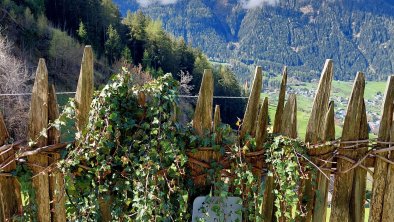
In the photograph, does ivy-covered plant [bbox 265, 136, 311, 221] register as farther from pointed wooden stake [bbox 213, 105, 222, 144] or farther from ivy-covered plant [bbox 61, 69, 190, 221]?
ivy-covered plant [bbox 61, 69, 190, 221]

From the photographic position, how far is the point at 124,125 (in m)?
3.07

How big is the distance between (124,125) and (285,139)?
1159 millimetres

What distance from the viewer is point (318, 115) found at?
3293 millimetres

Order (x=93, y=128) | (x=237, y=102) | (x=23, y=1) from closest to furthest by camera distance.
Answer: (x=93, y=128), (x=237, y=102), (x=23, y=1)

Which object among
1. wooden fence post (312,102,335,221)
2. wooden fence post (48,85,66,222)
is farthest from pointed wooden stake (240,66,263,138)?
wooden fence post (48,85,66,222)

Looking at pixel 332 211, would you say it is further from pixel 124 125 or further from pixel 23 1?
pixel 23 1

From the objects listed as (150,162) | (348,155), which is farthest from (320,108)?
(150,162)

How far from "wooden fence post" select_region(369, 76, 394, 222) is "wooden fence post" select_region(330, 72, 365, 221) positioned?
0.19m

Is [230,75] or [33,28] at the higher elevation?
[33,28]

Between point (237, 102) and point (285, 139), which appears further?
point (237, 102)

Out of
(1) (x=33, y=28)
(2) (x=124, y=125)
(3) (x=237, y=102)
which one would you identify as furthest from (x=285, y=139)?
(1) (x=33, y=28)

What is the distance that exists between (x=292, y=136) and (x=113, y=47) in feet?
168

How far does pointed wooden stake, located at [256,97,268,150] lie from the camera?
3.20m

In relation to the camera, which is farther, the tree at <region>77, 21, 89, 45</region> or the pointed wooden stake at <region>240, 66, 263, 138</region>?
the tree at <region>77, 21, 89, 45</region>
